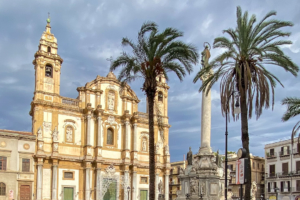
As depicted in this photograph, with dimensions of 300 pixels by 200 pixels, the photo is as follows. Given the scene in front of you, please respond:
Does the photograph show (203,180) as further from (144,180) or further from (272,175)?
(272,175)

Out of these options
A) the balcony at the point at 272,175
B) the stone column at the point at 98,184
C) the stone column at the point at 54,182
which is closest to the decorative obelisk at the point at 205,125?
the stone column at the point at 54,182

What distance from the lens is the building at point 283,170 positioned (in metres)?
53.3

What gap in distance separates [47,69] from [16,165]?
37.9 feet

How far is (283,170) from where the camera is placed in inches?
2196

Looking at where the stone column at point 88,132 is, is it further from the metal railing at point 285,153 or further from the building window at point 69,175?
the metal railing at point 285,153

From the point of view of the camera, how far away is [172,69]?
2242cm

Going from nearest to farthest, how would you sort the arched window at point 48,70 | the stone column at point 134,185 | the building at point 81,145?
1. the building at point 81,145
2. the arched window at point 48,70
3. the stone column at point 134,185

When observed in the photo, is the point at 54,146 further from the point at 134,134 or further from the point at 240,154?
the point at 240,154

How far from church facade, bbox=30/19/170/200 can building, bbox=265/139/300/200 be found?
57.5 ft

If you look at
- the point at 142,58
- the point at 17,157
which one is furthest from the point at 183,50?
the point at 17,157

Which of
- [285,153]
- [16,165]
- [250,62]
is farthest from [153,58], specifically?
[285,153]

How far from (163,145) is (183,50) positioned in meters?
30.3

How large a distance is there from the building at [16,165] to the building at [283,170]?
106ft

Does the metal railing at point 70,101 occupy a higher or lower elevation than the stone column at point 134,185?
higher
